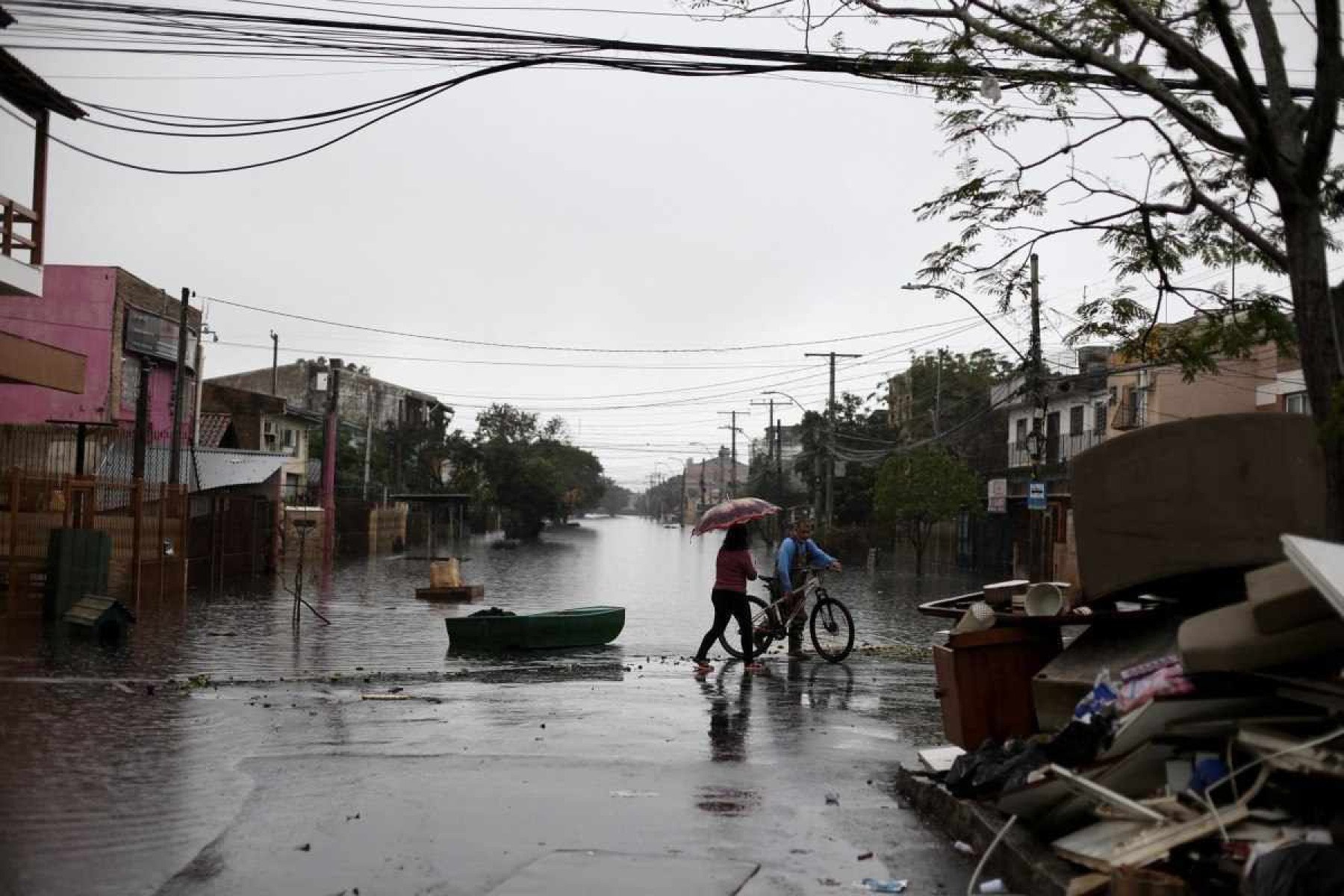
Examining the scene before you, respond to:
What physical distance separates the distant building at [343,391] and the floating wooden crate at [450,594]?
5135 cm

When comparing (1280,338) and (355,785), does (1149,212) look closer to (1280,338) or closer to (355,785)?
(1280,338)

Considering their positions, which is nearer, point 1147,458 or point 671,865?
point 671,865

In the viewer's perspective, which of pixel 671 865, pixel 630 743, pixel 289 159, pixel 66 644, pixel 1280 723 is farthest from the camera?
pixel 66 644

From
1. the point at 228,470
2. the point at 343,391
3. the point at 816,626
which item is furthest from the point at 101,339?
the point at 343,391

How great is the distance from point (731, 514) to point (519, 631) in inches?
127

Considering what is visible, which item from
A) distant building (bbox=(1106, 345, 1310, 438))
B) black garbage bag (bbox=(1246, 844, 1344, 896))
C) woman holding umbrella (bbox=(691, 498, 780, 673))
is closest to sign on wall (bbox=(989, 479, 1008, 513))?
distant building (bbox=(1106, 345, 1310, 438))

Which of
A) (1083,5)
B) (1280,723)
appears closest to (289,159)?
(1083,5)

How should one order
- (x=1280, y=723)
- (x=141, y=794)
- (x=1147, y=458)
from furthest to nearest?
(x=141, y=794) → (x=1147, y=458) → (x=1280, y=723)

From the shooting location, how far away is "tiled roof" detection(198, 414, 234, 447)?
48.2 meters

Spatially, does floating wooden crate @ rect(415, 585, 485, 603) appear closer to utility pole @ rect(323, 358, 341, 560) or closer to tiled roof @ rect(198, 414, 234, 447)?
utility pole @ rect(323, 358, 341, 560)

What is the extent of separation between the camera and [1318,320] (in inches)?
260

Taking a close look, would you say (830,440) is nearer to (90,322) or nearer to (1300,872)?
(90,322)

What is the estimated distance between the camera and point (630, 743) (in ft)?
32.5

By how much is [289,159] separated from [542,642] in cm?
724
